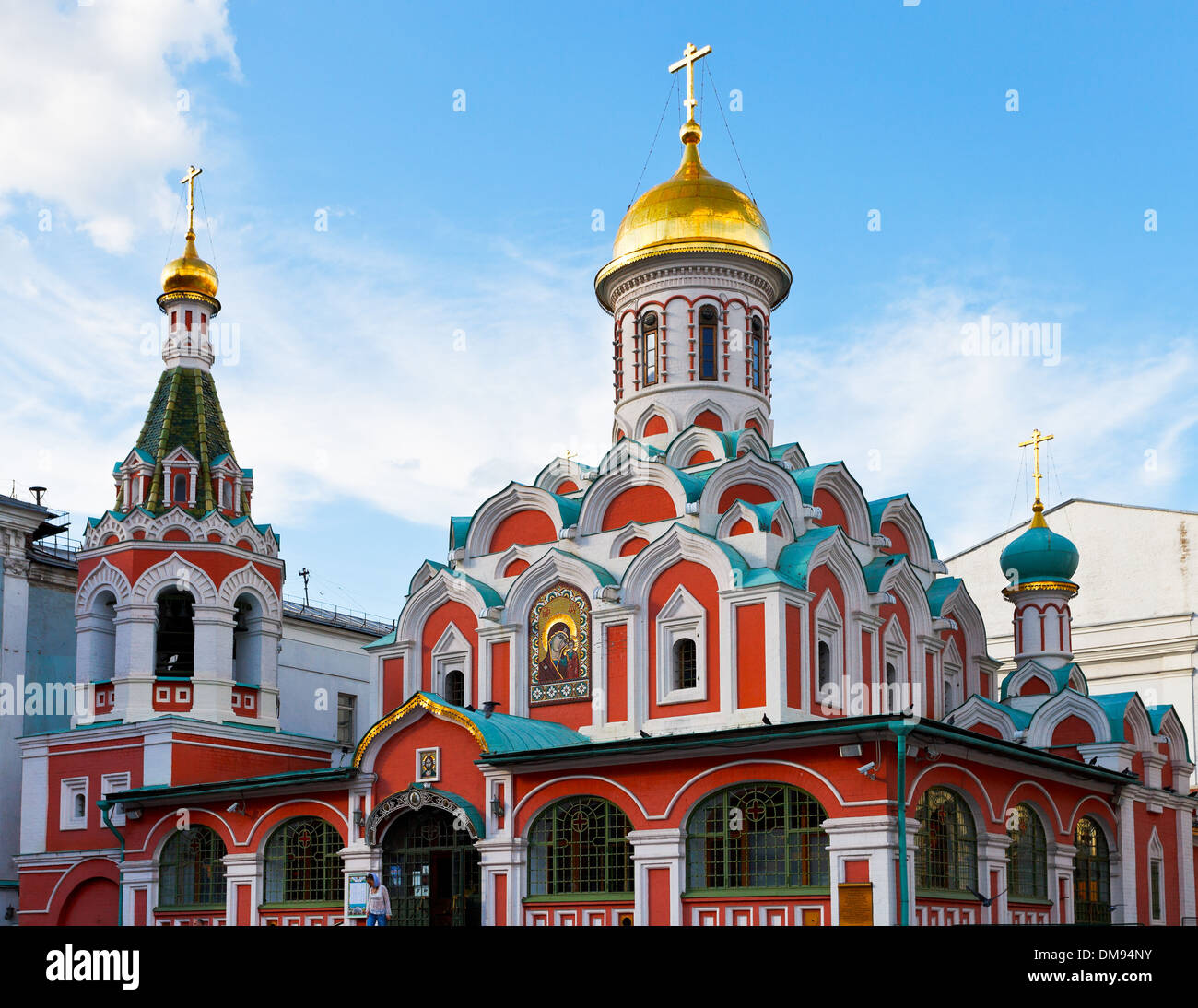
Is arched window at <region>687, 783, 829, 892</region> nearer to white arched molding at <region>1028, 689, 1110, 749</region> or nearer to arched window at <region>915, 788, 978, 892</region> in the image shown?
arched window at <region>915, 788, 978, 892</region>

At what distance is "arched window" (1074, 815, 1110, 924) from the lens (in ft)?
58.6

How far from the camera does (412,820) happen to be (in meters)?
16.9

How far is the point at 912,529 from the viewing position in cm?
2117

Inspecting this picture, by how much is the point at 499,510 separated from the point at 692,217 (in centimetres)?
509

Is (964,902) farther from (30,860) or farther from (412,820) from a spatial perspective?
(30,860)

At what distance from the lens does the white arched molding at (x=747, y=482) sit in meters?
18.2

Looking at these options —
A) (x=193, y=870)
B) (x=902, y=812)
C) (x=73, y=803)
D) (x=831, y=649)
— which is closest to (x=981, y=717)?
(x=831, y=649)

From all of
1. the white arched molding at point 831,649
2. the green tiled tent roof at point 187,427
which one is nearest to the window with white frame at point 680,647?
the white arched molding at point 831,649

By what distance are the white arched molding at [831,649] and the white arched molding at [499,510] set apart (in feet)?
13.4

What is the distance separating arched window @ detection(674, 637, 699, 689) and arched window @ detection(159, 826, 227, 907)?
618cm

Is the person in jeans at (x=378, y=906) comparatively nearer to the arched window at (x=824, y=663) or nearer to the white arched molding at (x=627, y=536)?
the white arched molding at (x=627, y=536)

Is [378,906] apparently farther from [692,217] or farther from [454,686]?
[692,217]
